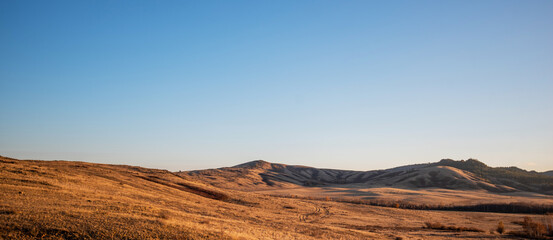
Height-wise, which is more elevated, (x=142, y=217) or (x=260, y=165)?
(x=260, y=165)

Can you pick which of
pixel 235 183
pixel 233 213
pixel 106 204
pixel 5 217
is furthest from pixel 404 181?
pixel 5 217

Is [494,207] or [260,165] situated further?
[260,165]

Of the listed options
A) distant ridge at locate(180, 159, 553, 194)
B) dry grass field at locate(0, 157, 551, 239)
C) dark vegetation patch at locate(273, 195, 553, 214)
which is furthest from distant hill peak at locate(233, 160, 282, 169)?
dry grass field at locate(0, 157, 551, 239)

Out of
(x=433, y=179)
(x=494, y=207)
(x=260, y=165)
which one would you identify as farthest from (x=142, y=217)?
(x=260, y=165)

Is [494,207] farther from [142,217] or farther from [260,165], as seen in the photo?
[260,165]

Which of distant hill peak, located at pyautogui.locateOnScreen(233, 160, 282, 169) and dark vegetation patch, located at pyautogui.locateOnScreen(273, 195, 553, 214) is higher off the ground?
distant hill peak, located at pyautogui.locateOnScreen(233, 160, 282, 169)

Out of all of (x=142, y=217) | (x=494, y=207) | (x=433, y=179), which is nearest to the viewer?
(x=142, y=217)

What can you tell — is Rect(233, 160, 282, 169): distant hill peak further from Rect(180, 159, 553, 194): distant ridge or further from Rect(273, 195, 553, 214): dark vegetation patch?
Rect(273, 195, 553, 214): dark vegetation patch

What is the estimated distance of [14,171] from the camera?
2677cm

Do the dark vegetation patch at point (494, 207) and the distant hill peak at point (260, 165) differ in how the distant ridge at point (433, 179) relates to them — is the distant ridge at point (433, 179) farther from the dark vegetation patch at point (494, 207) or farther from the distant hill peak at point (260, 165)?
the dark vegetation patch at point (494, 207)

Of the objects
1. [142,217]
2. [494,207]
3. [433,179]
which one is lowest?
[494,207]

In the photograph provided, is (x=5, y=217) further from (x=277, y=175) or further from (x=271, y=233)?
(x=277, y=175)

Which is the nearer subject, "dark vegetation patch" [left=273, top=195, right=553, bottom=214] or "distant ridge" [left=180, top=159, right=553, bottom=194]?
"dark vegetation patch" [left=273, top=195, right=553, bottom=214]

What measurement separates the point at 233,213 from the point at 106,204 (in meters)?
12.4
